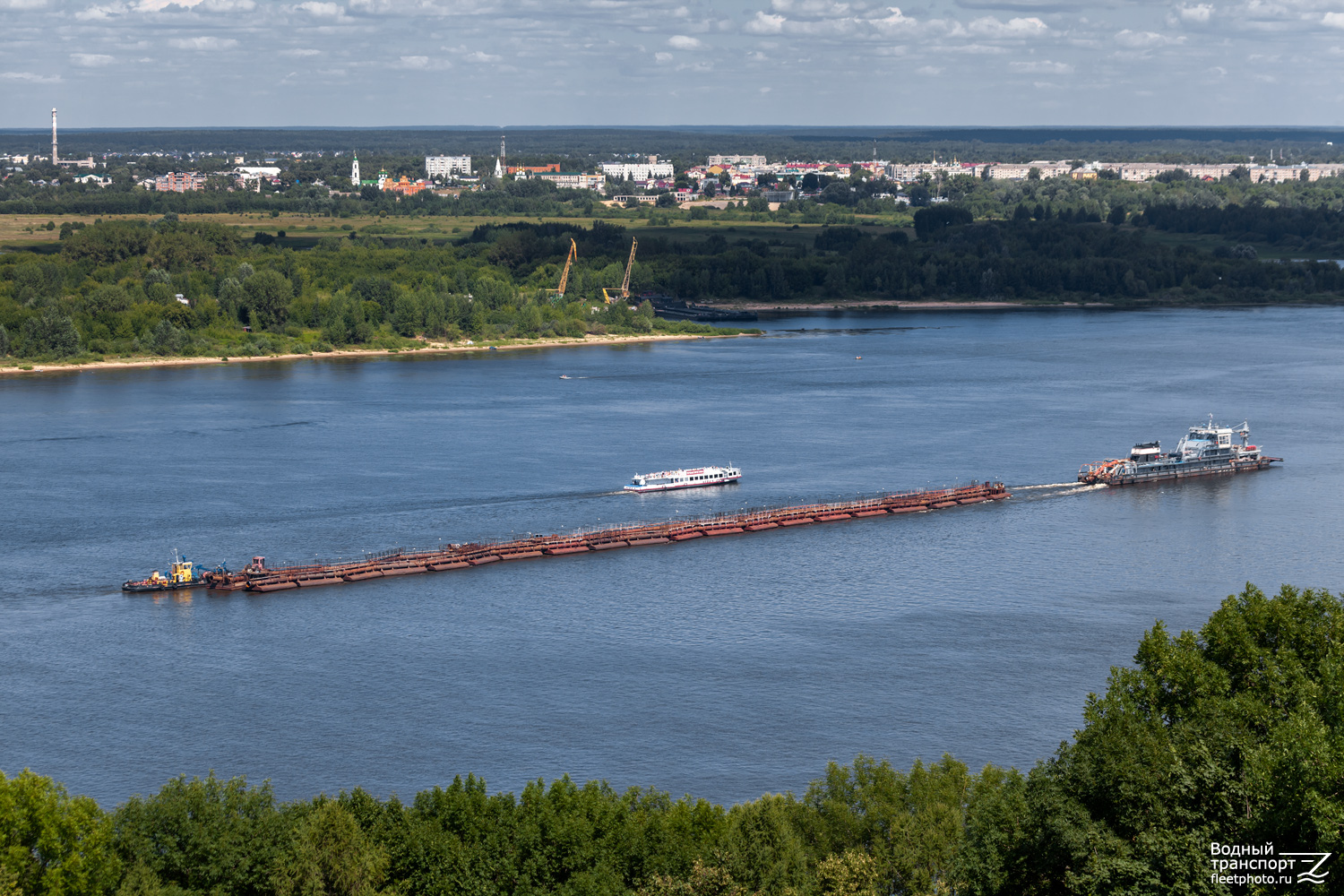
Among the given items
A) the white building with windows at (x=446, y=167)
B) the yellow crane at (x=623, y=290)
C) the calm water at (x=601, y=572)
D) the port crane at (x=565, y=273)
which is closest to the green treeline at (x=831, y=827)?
the calm water at (x=601, y=572)

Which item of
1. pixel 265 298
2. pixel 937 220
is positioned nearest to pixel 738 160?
pixel 937 220

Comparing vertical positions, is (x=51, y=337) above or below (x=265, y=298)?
below

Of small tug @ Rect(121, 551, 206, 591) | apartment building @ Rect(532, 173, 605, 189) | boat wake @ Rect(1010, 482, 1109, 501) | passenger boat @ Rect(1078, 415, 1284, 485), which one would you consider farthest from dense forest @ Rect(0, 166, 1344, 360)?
boat wake @ Rect(1010, 482, 1109, 501)

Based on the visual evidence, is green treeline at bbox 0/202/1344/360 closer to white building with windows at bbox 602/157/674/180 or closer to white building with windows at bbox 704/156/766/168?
white building with windows at bbox 602/157/674/180

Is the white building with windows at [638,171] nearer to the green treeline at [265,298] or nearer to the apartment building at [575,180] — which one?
the apartment building at [575,180]

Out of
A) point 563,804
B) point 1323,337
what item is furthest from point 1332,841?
point 1323,337

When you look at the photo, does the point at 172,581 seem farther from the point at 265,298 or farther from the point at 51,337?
the point at 265,298
